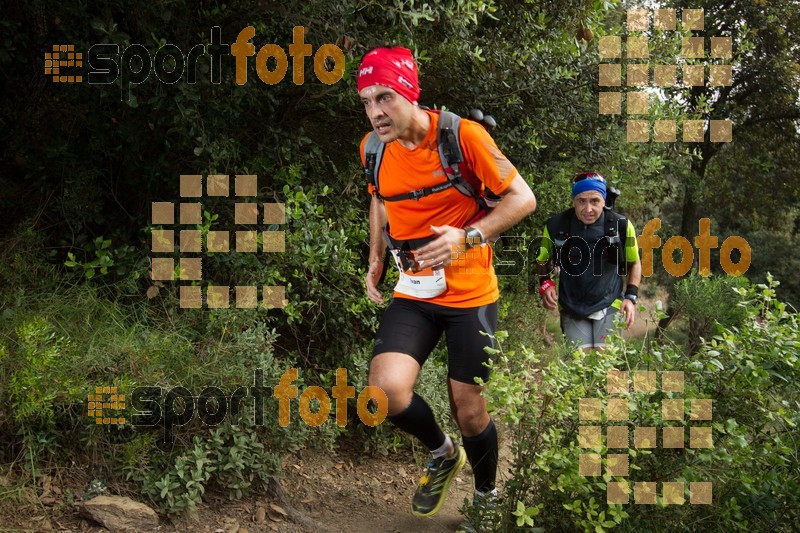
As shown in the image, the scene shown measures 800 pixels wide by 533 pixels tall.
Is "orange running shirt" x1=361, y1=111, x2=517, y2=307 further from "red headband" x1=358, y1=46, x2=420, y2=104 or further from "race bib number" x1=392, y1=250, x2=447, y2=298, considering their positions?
"red headband" x1=358, y1=46, x2=420, y2=104

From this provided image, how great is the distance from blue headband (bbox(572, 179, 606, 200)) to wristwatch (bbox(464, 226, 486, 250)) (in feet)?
7.86

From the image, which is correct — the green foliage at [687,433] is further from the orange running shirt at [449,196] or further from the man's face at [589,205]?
the man's face at [589,205]

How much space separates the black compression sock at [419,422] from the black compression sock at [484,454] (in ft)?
0.74

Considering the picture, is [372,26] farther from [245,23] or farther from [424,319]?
[424,319]

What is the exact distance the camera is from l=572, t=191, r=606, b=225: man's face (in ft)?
19.9

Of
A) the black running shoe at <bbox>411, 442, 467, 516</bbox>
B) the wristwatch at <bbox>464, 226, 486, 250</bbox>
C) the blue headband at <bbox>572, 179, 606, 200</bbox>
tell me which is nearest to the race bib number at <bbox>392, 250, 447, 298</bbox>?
the wristwatch at <bbox>464, 226, 486, 250</bbox>


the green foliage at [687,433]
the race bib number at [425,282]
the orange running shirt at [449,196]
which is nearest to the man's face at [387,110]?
the orange running shirt at [449,196]

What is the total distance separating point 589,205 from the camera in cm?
607

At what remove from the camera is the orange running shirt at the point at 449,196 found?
4141 millimetres

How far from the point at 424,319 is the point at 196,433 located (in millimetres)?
1740

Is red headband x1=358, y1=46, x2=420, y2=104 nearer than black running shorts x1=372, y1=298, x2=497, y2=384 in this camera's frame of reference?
Yes

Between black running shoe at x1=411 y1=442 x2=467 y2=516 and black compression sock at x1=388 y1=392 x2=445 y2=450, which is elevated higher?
black compression sock at x1=388 y1=392 x2=445 y2=450

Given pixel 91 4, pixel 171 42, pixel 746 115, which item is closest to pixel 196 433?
pixel 171 42

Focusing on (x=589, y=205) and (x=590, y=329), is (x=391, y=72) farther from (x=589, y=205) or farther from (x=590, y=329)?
(x=590, y=329)
